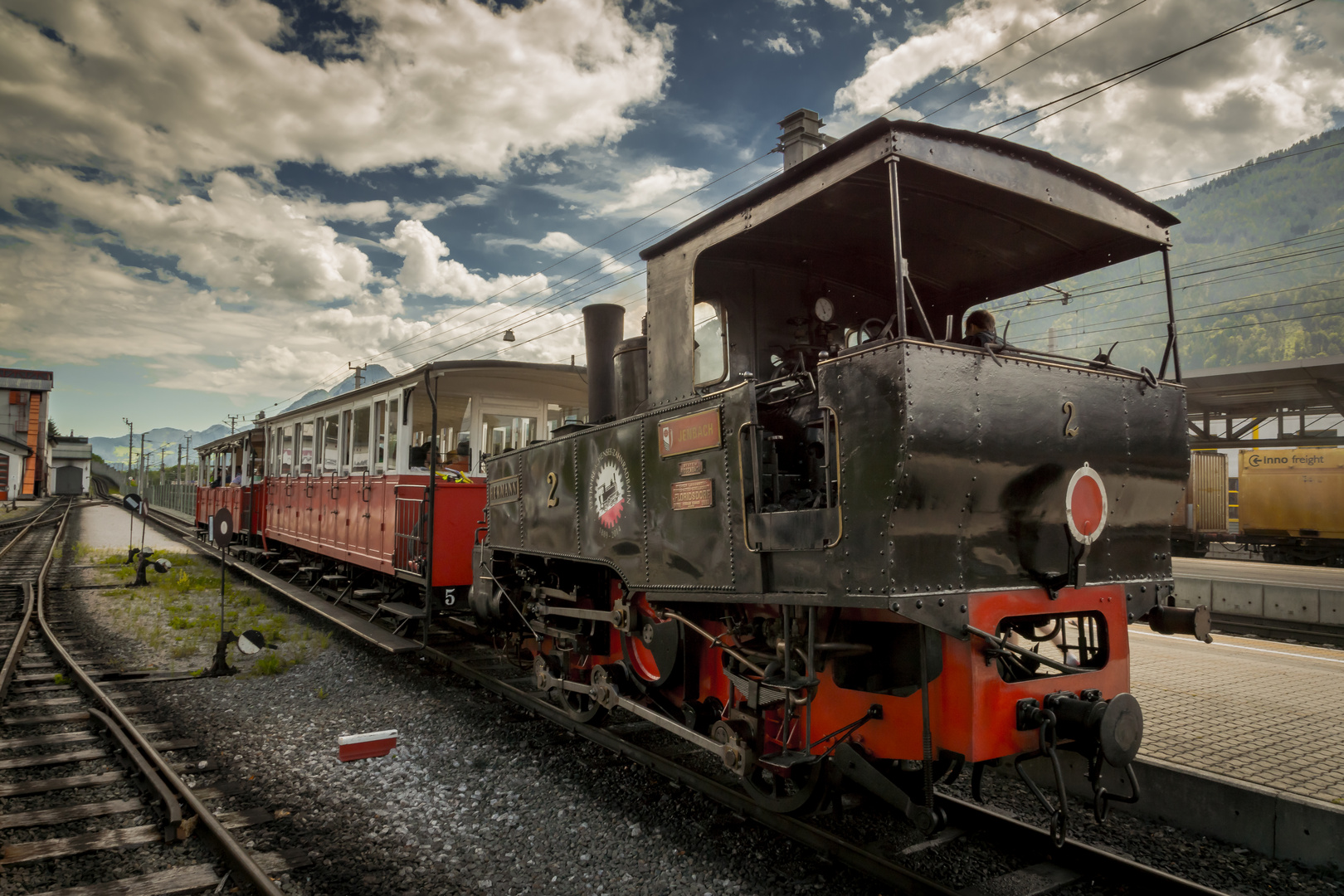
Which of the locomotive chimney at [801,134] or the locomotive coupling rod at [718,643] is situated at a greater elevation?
the locomotive chimney at [801,134]

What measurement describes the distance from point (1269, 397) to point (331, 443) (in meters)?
18.4

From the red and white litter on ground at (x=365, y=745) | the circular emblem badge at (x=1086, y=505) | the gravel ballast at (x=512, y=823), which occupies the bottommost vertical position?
the gravel ballast at (x=512, y=823)

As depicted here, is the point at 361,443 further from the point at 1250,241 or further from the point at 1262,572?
the point at 1250,241

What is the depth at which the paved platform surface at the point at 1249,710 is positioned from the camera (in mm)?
4273

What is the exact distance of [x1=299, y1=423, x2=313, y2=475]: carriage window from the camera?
1260 centimetres

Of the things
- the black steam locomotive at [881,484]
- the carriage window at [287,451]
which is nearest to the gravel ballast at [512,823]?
the black steam locomotive at [881,484]

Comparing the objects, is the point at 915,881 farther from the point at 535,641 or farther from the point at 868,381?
the point at 535,641

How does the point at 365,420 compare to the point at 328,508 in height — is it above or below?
above

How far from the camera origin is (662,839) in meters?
3.95

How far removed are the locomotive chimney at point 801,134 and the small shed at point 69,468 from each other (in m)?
85.7

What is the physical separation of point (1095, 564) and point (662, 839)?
8.36ft


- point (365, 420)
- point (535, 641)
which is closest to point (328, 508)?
point (365, 420)

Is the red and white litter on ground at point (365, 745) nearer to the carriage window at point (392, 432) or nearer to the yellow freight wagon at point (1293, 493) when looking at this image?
the carriage window at point (392, 432)

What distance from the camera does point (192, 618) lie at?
10.9 meters
